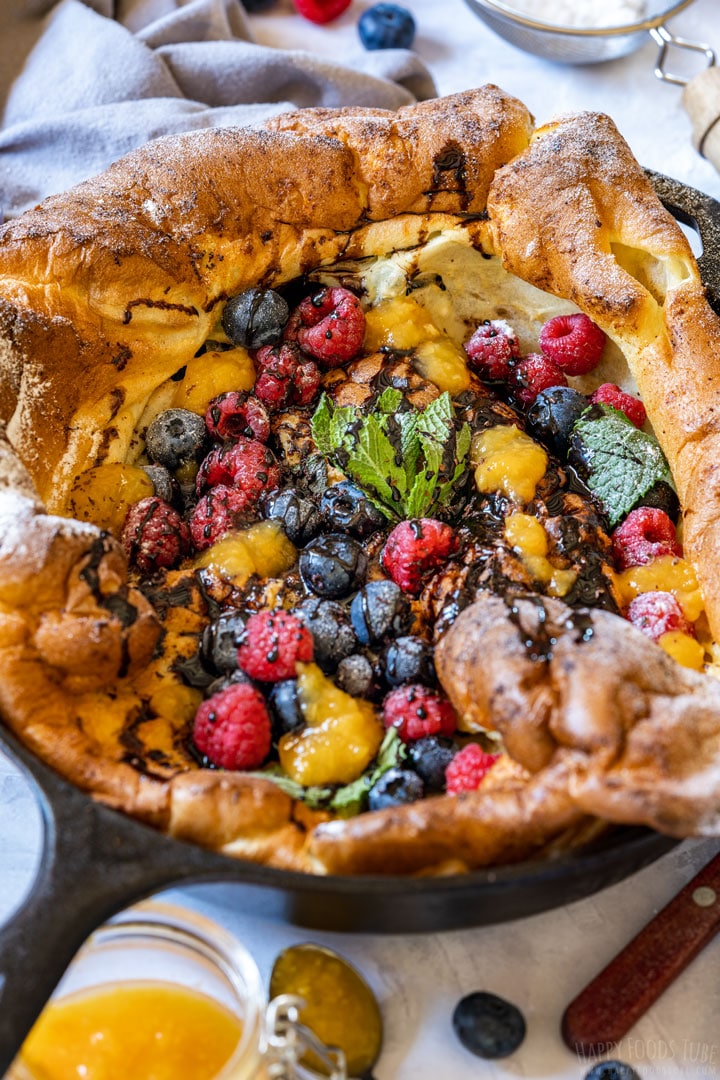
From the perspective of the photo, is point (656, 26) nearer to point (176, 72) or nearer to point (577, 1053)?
point (176, 72)

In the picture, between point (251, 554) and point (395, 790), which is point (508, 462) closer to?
point (251, 554)

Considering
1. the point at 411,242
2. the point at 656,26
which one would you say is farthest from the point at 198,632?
the point at 656,26

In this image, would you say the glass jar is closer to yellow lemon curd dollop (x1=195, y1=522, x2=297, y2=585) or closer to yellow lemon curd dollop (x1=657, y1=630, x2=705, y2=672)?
yellow lemon curd dollop (x1=195, y1=522, x2=297, y2=585)

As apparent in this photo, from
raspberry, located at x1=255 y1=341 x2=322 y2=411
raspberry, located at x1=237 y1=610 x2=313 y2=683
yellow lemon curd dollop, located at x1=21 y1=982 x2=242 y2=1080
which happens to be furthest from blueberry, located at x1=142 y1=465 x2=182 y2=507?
yellow lemon curd dollop, located at x1=21 y1=982 x2=242 y2=1080

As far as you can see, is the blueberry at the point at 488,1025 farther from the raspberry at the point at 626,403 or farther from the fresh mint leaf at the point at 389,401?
the raspberry at the point at 626,403

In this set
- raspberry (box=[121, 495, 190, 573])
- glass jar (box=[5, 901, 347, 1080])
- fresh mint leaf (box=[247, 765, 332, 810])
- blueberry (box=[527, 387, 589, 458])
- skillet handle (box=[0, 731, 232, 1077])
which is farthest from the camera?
blueberry (box=[527, 387, 589, 458])

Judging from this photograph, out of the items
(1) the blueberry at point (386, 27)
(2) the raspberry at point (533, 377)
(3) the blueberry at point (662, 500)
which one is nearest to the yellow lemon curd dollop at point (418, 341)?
(2) the raspberry at point (533, 377)

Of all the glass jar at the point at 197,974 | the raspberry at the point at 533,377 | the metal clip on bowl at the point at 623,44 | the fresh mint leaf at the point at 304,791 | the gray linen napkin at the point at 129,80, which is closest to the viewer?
the glass jar at the point at 197,974
